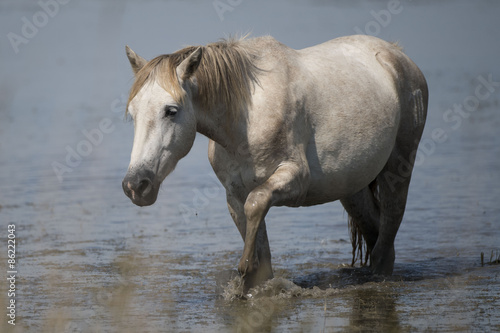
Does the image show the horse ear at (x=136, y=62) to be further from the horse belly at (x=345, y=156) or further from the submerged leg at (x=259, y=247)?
the horse belly at (x=345, y=156)

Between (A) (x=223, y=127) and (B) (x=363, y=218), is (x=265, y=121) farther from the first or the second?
(B) (x=363, y=218)

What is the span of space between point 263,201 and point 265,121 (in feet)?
1.99

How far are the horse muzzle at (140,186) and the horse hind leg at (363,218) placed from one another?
2.74m

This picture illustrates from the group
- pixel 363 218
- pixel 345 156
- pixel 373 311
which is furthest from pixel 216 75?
pixel 363 218

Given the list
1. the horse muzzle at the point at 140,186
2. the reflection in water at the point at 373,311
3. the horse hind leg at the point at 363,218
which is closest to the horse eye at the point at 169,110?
the horse muzzle at the point at 140,186

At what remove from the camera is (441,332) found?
4492 mm

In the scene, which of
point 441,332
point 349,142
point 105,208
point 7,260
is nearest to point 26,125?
point 105,208

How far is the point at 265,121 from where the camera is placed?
218 inches

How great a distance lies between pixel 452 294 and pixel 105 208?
21.1 feet

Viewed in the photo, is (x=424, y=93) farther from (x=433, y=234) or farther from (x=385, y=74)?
(x=433, y=234)

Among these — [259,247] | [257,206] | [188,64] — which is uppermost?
[188,64]

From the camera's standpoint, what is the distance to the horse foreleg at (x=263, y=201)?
5273 millimetres

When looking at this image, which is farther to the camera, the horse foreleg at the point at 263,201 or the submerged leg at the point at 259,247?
the submerged leg at the point at 259,247

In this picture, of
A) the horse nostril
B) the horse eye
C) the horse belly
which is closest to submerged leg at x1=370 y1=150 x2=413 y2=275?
the horse belly
